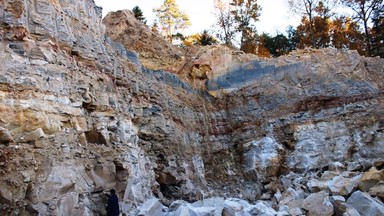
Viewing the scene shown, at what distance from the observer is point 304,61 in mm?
15969

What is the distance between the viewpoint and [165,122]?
1232 centimetres

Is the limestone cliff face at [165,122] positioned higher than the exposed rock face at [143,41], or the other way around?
the exposed rock face at [143,41]

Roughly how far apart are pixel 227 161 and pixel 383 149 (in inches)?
227

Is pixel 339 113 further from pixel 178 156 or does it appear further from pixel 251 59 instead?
pixel 178 156

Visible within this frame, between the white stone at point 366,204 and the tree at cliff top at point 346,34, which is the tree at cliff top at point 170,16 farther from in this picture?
the white stone at point 366,204

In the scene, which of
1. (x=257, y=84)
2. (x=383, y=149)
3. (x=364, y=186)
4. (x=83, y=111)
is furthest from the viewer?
(x=257, y=84)

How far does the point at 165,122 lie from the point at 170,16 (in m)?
16.3

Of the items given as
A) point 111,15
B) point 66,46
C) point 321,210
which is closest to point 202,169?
point 321,210

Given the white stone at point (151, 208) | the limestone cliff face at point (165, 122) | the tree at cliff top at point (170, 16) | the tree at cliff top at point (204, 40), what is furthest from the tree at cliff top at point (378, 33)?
the white stone at point (151, 208)

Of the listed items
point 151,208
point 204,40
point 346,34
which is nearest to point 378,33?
point 346,34

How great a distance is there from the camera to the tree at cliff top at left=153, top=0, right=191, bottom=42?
26.6 m

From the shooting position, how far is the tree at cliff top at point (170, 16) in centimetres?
2661

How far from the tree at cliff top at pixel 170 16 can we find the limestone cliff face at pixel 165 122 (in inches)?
399

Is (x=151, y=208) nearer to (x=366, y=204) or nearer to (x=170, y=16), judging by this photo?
(x=366, y=204)
